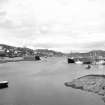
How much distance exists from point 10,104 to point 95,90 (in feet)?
54.2

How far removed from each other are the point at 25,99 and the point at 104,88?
51.0 ft

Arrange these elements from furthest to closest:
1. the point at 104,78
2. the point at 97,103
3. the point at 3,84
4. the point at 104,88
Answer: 1. the point at 3,84
2. the point at 104,78
3. the point at 104,88
4. the point at 97,103

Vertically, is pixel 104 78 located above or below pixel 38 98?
above

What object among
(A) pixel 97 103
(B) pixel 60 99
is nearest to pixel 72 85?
(B) pixel 60 99

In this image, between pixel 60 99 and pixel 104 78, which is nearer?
pixel 60 99

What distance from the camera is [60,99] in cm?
2561

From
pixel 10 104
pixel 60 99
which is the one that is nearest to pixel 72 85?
pixel 60 99

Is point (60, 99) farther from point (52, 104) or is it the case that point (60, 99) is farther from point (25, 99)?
point (25, 99)

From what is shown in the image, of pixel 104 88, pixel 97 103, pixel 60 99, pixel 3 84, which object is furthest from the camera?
pixel 3 84

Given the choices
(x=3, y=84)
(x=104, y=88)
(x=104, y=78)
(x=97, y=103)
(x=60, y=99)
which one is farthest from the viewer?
(x=3, y=84)

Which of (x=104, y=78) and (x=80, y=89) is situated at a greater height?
(x=104, y=78)

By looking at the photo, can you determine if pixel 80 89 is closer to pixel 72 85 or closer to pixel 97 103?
pixel 72 85

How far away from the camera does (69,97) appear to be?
26.6 metres

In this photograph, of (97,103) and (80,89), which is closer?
(97,103)
